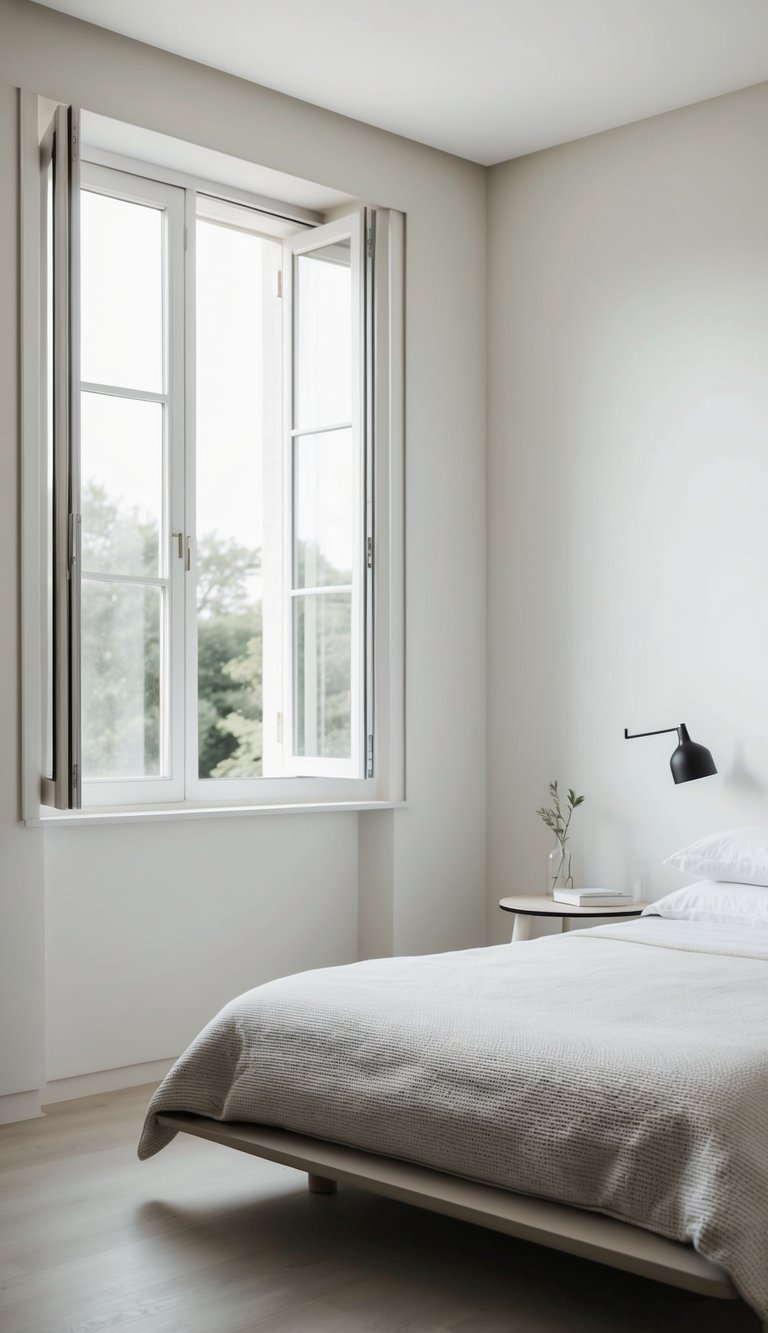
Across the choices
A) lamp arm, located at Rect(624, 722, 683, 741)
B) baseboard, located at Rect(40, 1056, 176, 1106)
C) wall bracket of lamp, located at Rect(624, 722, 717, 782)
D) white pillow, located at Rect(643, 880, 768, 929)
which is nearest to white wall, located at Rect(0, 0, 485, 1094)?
baseboard, located at Rect(40, 1056, 176, 1106)

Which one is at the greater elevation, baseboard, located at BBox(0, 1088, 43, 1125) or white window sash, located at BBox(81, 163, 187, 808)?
white window sash, located at BBox(81, 163, 187, 808)

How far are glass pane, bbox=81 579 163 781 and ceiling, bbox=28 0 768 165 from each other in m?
1.53

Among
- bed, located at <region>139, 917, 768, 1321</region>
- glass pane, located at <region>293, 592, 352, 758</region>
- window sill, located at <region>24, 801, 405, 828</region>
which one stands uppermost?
glass pane, located at <region>293, 592, 352, 758</region>

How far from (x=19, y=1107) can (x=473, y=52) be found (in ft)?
10.1

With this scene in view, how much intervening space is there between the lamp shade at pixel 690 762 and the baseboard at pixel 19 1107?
6.40 feet

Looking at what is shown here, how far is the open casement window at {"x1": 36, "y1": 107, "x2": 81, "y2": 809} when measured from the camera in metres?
3.35

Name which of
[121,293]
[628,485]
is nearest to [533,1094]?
[628,485]

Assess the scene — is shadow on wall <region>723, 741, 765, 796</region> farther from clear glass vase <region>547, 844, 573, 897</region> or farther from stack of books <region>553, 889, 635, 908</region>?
clear glass vase <region>547, 844, 573, 897</region>

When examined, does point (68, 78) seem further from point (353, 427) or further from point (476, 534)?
point (476, 534)

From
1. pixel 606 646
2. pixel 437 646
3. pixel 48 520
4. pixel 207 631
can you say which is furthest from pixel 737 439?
pixel 207 631

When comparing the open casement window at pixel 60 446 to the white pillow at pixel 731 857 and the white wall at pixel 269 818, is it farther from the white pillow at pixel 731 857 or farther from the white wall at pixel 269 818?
the white pillow at pixel 731 857

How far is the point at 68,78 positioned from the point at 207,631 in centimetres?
725

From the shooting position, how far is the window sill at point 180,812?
3510 mm

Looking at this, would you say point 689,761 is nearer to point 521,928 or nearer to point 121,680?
point 521,928
